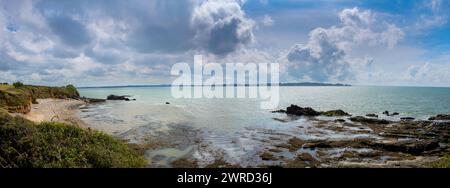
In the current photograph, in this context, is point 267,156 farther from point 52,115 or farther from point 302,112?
point 302,112

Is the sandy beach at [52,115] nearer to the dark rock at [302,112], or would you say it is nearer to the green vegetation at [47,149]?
the green vegetation at [47,149]

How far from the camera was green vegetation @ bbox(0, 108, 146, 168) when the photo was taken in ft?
52.5

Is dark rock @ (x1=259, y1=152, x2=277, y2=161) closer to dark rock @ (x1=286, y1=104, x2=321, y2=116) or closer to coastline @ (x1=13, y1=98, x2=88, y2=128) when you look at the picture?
coastline @ (x1=13, y1=98, x2=88, y2=128)

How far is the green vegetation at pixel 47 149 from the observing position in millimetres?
15989

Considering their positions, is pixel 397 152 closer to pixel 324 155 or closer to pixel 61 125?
pixel 324 155

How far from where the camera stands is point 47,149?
666 inches

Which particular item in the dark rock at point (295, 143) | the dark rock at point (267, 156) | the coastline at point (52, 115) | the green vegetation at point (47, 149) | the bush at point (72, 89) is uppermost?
the bush at point (72, 89)

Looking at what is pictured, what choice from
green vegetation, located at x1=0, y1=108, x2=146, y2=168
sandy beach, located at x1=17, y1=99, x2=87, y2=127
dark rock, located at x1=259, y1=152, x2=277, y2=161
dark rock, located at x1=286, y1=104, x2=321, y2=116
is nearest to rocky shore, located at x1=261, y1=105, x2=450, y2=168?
dark rock, located at x1=259, y1=152, x2=277, y2=161

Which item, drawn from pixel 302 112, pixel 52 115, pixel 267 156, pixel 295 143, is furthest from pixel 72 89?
pixel 267 156

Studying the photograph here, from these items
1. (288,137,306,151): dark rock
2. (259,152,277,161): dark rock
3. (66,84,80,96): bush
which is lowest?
(288,137,306,151): dark rock

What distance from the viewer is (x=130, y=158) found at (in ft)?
66.3

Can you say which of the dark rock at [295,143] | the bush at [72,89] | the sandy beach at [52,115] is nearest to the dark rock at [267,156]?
the dark rock at [295,143]

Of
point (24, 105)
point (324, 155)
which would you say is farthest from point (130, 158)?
point (24, 105)
